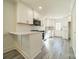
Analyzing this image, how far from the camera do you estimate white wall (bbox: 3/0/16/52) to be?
405 centimetres

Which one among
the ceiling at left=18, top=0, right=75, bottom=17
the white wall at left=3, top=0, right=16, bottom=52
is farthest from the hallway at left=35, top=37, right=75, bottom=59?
the ceiling at left=18, top=0, right=75, bottom=17

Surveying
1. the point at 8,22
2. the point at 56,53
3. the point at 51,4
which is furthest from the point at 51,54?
the point at 51,4

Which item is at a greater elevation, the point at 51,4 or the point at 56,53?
the point at 51,4

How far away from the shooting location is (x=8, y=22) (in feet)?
14.0

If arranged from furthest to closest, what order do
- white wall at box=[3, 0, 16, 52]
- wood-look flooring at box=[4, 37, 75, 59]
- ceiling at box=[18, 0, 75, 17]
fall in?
ceiling at box=[18, 0, 75, 17]
white wall at box=[3, 0, 16, 52]
wood-look flooring at box=[4, 37, 75, 59]

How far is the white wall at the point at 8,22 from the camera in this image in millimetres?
4051

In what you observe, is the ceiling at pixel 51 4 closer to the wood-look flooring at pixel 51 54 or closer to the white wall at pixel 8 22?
the white wall at pixel 8 22

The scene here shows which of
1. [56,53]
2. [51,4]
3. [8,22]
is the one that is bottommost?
[56,53]

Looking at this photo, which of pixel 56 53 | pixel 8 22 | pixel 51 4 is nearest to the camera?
pixel 56 53

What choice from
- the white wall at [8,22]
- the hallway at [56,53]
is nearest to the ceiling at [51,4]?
the white wall at [8,22]

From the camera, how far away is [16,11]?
4535mm

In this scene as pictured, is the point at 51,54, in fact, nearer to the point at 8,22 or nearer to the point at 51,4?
the point at 8,22

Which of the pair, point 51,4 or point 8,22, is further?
point 51,4

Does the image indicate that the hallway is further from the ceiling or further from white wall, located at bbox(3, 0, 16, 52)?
the ceiling
